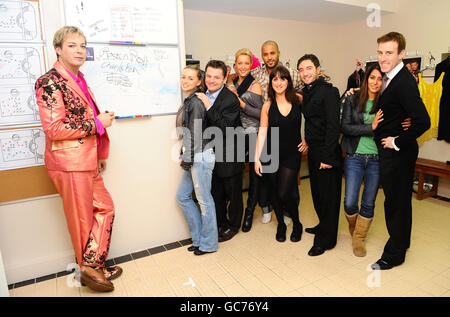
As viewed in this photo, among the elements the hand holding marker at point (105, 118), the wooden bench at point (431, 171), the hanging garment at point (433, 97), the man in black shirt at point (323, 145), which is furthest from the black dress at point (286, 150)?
the hanging garment at point (433, 97)

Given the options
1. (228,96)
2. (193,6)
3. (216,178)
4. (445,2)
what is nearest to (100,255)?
(216,178)

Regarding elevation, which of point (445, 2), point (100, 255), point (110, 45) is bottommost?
point (100, 255)

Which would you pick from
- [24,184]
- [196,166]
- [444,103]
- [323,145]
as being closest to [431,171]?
[444,103]

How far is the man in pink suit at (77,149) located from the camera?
76.7 inches

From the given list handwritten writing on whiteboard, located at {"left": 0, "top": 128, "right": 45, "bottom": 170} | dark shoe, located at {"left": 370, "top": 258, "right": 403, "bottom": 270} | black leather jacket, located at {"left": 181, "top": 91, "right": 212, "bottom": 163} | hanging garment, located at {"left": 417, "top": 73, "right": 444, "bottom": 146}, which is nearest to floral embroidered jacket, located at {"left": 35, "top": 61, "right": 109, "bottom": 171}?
handwritten writing on whiteboard, located at {"left": 0, "top": 128, "right": 45, "bottom": 170}

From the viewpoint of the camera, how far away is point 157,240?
9.49 ft

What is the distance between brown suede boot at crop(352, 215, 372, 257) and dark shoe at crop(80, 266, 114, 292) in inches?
76.7

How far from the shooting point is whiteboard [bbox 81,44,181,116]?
244 cm

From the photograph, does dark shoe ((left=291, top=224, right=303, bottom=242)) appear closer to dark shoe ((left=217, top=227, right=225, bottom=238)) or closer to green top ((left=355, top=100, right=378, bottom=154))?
dark shoe ((left=217, top=227, right=225, bottom=238))

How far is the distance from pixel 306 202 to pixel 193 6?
271 cm

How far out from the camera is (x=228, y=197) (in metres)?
2.98

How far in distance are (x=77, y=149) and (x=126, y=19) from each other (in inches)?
44.1

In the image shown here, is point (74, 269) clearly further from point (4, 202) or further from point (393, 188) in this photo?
point (393, 188)
